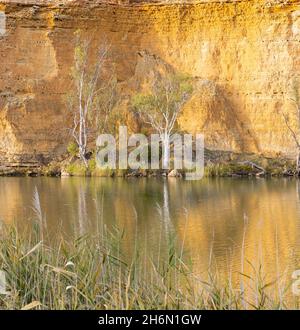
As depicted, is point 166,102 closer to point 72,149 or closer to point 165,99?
point 165,99

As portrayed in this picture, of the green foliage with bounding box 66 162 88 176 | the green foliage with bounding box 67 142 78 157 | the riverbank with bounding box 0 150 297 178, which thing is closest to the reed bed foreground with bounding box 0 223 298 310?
the riverbank with bounding box 0 150 297 178

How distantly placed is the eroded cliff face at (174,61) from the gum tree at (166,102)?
4335 millimetres

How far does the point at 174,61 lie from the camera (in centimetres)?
4269

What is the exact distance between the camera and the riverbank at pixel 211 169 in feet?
111

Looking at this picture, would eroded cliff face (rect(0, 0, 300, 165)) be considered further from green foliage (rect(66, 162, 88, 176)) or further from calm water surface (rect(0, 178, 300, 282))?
calm water surface (rect(0, 178, 300, 282))

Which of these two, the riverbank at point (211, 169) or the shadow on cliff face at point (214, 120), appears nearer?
the riverbank at point (211, 169)

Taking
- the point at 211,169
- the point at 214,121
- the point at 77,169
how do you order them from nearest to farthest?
the point at 211,169 → the point at 77,169 → the point at 214,121

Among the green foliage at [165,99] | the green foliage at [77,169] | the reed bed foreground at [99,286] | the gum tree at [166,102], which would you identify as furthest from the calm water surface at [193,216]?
the green foliage at [77,169]

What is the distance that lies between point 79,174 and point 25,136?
589cm

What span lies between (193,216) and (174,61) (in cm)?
2771

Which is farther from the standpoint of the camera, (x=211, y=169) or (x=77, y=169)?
(x=77, y=169)

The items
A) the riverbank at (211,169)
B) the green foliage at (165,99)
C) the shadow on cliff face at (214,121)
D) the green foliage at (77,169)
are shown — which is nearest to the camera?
the riverbank at (211,169)

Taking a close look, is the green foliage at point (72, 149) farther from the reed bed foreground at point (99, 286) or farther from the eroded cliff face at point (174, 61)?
the reed bed foreground at point (99, 286)

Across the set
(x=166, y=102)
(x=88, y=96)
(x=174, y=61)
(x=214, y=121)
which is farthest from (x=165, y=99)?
(x=174, y=61)
